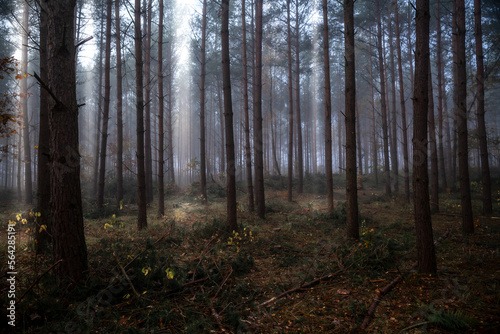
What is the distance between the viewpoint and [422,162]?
4500 mm

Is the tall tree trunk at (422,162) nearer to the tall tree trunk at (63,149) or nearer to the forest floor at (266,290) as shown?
the forest floor at (266,290)

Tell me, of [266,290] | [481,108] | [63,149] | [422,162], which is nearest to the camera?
[63,149]

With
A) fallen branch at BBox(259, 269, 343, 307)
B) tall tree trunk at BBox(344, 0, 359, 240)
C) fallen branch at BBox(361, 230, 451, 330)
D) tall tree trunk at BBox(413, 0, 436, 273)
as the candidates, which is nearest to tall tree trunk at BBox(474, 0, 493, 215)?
tall tree trunk at BBox(344, 0, 359, 240)

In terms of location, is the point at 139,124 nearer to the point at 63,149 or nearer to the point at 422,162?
the point at 63,149

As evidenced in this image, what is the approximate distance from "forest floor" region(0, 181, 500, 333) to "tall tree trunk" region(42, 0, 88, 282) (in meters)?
0.49

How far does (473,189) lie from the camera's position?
15992 mm

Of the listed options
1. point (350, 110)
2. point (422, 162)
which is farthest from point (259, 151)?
point (422, 162)

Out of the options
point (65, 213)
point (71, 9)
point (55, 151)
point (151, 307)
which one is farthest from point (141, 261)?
point (71, 9)

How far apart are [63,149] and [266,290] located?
157 inches

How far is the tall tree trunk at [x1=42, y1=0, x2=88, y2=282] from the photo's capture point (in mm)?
3713

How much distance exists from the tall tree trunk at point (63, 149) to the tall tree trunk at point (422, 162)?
5.83 m

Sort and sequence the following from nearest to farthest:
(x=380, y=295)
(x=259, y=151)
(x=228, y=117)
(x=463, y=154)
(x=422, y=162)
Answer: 1. (x=380, y=295)
2. (x=422, y=162)
3. (x=463, y=154)
4. (x=228, y=117)
5. (x=259, y=151)

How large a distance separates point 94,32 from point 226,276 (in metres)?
18.4

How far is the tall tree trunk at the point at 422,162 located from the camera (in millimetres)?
4551
